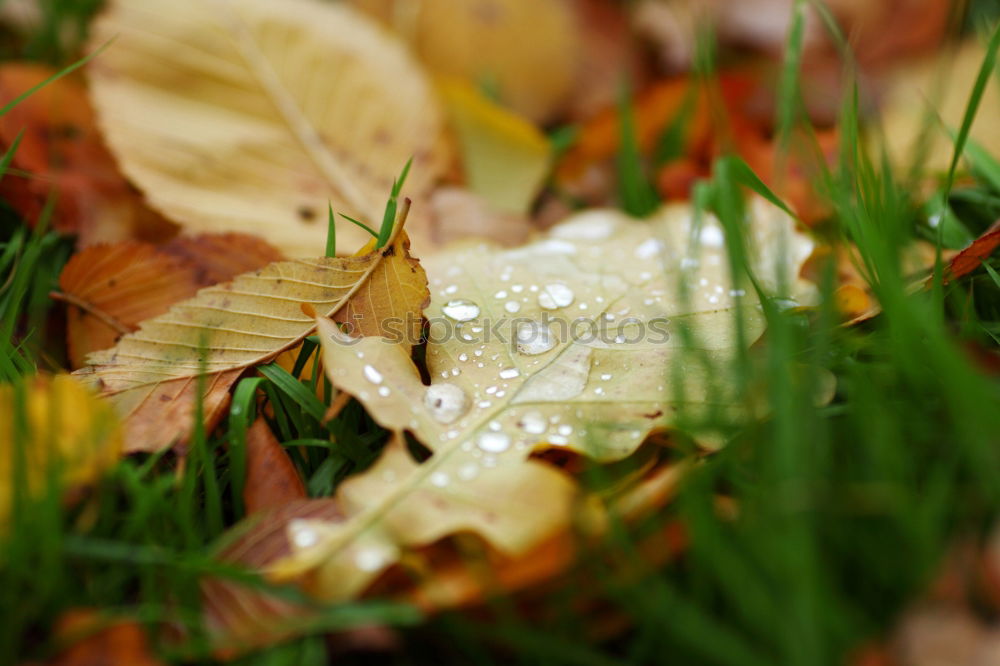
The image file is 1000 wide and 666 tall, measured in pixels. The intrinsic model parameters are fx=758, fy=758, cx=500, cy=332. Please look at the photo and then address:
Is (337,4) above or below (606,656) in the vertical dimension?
above

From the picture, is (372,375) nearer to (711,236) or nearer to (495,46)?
(711,236)

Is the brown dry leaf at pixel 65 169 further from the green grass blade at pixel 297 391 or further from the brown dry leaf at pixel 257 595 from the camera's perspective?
the brown dry leaf at pixel 257 595

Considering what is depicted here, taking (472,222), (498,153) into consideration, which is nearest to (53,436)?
(472,222)

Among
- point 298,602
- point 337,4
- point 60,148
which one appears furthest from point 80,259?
point 337,4

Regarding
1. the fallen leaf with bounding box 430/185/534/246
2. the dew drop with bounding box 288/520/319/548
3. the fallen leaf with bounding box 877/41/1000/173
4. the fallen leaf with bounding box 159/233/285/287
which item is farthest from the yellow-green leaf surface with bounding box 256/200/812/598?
the fallen leaf with bounding box 877/41/1000/173

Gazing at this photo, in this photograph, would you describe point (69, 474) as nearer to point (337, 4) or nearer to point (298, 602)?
point (298, 602)

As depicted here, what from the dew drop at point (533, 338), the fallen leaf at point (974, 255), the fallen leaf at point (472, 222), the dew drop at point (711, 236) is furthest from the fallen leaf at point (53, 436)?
the fallen leaf at point (974, 255)
